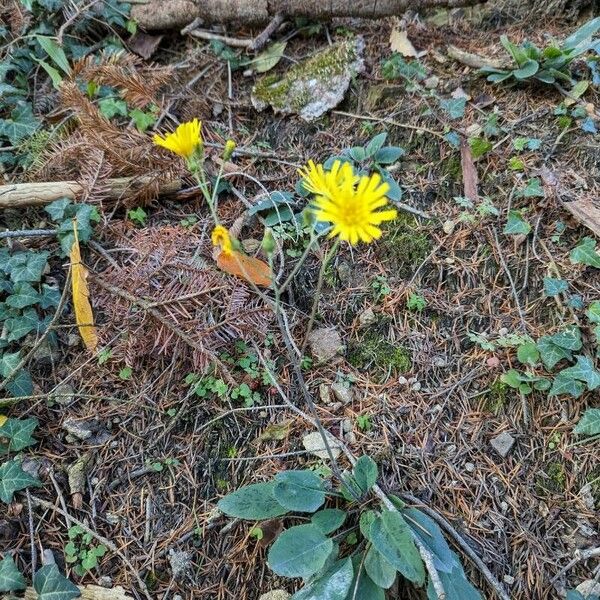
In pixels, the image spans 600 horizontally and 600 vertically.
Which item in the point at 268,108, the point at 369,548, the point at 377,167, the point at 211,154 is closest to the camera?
the point at 369,548

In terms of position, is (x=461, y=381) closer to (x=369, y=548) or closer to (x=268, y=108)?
(x=369, y=548)

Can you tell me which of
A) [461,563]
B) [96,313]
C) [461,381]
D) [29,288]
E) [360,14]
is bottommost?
[461,563]

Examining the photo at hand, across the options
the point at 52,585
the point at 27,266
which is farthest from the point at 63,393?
the point at 52,585

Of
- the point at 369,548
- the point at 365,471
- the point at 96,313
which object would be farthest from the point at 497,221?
the point at 96,313

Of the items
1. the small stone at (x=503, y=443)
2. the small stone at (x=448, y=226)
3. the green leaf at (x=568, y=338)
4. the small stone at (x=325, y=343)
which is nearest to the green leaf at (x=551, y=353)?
the green leaf at (x=568, y=338)

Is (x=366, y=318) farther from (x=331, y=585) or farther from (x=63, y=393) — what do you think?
(x=63, y=393)

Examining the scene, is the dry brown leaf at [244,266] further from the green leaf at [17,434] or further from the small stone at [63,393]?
the green leaf at [17,434]

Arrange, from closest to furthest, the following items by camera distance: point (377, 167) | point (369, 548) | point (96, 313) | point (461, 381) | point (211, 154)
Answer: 1. point (369, 548)
2. point (461, 381)
3. point (96, 313)
4. point (377, 167)
5. point (211, 154)

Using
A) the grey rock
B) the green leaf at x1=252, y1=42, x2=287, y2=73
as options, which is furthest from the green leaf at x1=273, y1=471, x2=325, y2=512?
the green leaf at x1=252, y1=42, x2=287, y2=73
